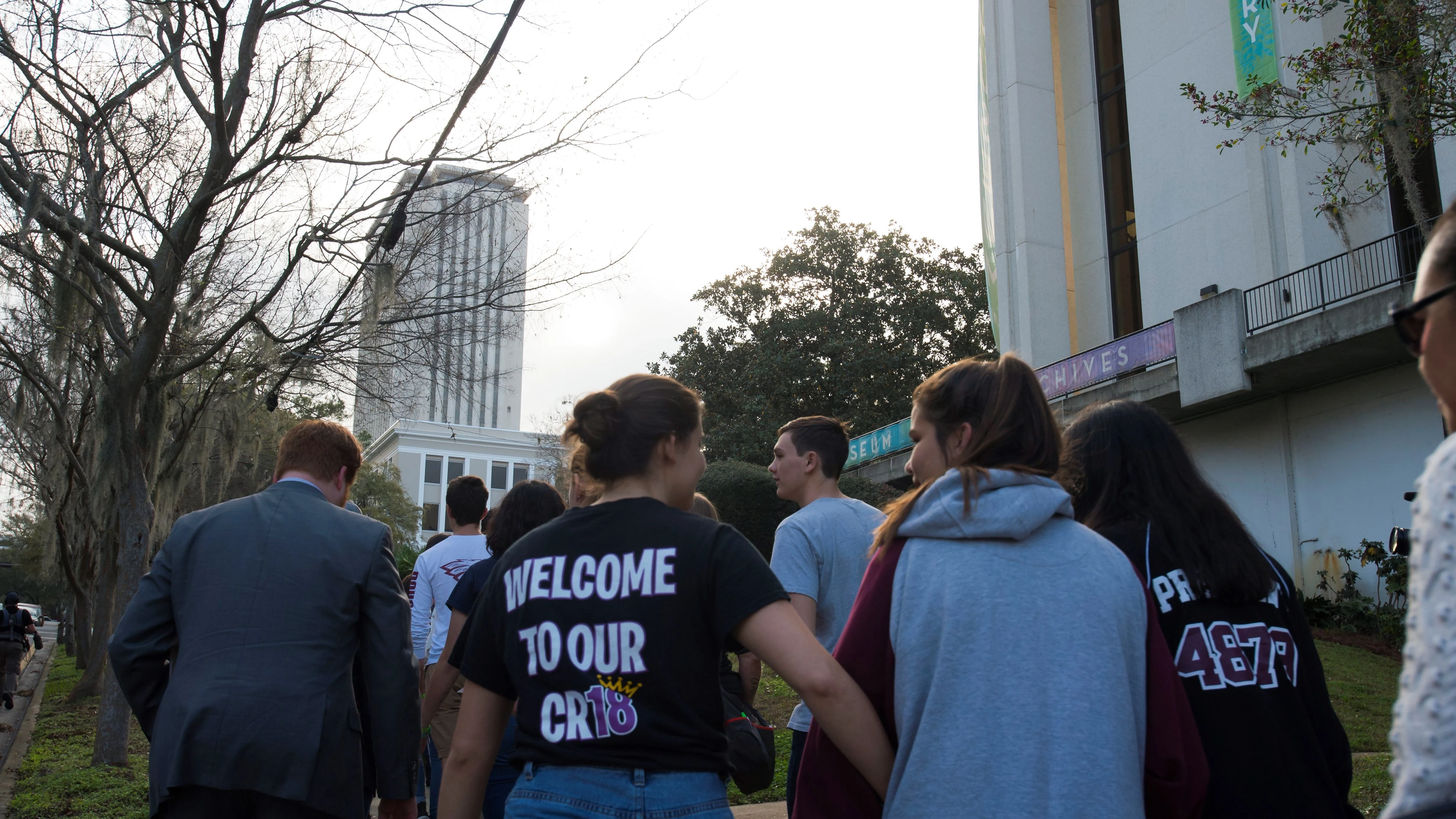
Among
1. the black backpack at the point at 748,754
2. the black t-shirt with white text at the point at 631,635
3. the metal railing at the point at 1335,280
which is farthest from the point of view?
the metal railing at the point at 1335,280

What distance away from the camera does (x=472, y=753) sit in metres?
2.40

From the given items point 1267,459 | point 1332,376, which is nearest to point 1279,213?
point 1332,376

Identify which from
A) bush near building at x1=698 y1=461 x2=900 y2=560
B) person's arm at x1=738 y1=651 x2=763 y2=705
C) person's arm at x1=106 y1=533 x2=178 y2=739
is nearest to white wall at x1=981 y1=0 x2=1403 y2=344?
bush near building at x1=698 y1=461 x2=900 y2=560

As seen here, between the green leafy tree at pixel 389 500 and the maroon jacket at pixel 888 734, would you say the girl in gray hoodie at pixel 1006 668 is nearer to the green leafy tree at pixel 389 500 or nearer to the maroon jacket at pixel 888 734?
the maroon jacket at pixel 888 734

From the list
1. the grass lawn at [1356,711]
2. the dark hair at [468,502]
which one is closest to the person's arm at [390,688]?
the dark hair at [468,502]

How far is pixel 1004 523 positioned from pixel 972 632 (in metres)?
0.23

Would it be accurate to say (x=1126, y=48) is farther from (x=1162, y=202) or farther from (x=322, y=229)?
(x=322, y=229)

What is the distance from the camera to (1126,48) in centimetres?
2342

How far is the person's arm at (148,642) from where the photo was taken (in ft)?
10.8

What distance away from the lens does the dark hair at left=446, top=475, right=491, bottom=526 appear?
5.52 meters

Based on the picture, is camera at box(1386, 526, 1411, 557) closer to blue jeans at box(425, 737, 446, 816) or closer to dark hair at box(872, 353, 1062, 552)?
dark hair at box(872, 353, 1062, 552)

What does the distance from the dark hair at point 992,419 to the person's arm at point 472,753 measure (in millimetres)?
1003

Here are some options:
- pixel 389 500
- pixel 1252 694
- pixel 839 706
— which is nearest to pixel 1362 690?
pixel 1252 694

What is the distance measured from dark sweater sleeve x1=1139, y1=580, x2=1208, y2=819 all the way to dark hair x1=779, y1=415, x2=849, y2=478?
88.6 inches
